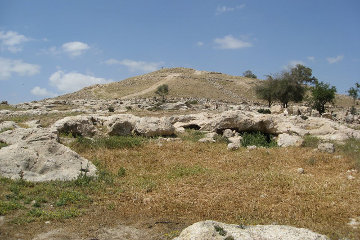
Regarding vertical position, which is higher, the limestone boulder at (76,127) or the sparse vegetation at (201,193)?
the limestone boulder at (76,127)

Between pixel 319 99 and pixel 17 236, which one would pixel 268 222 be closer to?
pixel 17 236

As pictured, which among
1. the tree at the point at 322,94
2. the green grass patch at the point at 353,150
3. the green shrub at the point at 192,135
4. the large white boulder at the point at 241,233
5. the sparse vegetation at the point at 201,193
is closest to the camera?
the large white boulder at the point at 241,233

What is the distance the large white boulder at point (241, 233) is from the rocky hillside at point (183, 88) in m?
54.5

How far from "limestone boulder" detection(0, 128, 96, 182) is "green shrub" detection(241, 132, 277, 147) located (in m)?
7.79

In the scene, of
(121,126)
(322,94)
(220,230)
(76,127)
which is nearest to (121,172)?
(220,230)

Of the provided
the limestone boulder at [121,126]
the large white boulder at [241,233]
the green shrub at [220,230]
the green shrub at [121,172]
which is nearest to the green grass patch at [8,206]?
the green shrub at [121,172]

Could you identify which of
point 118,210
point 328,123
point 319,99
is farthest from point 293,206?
point 319,99

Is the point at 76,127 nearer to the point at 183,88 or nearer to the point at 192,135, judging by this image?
the point at 192,135

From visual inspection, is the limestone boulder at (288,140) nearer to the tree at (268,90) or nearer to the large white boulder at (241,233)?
the large white boulder at (241,233)

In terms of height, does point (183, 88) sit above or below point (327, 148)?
above

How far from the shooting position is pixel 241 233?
495 centimetres

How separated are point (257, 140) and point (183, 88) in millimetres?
50184

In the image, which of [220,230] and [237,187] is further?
[237,187]

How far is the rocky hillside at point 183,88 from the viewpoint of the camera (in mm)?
63219
